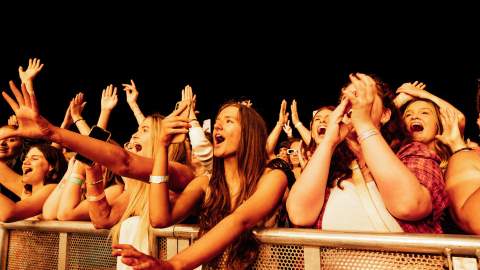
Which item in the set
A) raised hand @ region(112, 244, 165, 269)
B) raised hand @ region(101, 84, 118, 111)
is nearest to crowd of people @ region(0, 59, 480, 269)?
raised hand @ region(112, 244, 165, 269)

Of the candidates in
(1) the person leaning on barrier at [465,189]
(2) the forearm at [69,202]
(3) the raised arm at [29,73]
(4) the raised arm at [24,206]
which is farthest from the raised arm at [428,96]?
(4) the raised arm at [24,206]

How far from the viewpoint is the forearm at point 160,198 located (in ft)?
5.89

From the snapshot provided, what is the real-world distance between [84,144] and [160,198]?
46 centimetres

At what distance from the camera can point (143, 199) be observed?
2.17m

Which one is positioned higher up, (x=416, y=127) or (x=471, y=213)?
(x=416, y=127)

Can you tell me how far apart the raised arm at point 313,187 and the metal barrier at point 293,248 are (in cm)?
14

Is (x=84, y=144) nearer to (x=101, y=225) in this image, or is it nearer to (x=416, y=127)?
(x=101, y=225)

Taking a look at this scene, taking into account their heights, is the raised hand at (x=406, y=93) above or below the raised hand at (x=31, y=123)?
above

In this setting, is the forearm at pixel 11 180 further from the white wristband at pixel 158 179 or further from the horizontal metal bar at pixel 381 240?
the horizontal metal bar at pixel 381 240

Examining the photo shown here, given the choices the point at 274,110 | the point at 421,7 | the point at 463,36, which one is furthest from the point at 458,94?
the point at 274,110

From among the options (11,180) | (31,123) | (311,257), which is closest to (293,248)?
(311,257)

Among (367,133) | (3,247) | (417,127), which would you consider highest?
(417,127)

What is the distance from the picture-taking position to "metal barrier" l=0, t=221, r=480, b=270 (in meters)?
1.18

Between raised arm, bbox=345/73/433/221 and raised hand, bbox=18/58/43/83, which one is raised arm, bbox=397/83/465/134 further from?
raised hand, bbox=18/58/43/83
